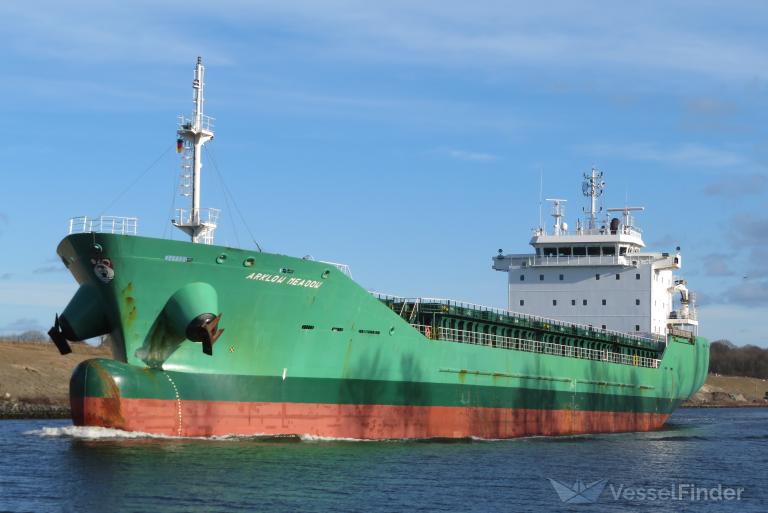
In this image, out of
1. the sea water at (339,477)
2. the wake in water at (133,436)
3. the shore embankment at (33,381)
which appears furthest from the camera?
the shore embankment at (33,381)

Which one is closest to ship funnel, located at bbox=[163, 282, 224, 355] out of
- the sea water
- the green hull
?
the green hull

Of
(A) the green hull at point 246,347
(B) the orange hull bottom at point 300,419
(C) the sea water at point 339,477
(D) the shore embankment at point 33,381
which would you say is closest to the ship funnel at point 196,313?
(A) the green hull at point 246,347

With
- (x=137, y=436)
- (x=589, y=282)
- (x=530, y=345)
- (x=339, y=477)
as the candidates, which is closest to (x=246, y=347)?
(x=137, y=436)

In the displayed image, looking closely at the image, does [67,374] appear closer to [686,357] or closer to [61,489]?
[686,357]

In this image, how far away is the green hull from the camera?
25.6 metres

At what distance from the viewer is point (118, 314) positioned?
85.1ft

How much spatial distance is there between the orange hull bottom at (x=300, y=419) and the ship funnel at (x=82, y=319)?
86.6 inches

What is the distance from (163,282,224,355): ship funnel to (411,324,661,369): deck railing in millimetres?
8048

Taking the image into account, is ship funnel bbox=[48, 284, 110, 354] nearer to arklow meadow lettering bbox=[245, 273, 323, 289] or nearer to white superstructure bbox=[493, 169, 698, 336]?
arklow meadow lettering bbox=[245, 273, 323, 289]

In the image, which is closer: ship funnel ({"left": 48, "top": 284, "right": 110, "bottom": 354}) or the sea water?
the sea water

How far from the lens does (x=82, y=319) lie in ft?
88.4

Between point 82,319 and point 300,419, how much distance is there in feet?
20.8

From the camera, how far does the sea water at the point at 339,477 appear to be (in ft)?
63.4

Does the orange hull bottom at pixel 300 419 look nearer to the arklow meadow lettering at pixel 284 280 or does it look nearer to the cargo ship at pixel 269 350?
the cargo ship at pixel 269 350
